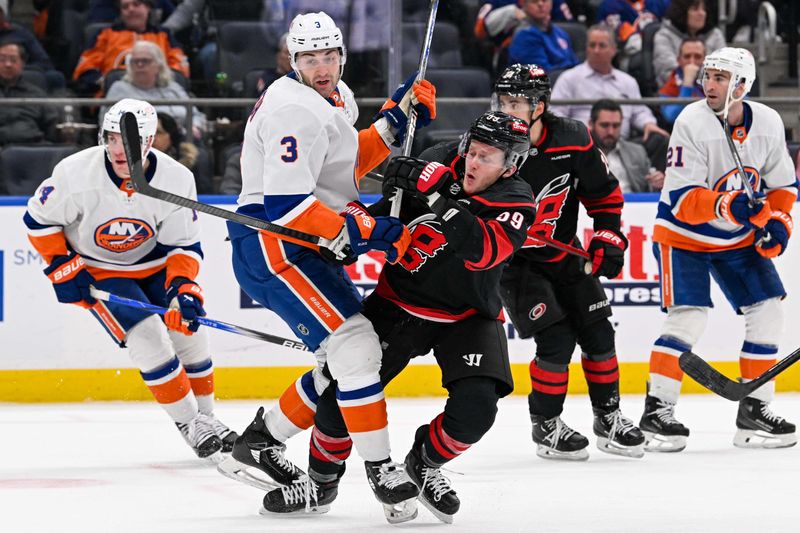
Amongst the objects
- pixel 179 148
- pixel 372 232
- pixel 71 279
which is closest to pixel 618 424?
pixel 372 232

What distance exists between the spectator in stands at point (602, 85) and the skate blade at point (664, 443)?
2.06 meters

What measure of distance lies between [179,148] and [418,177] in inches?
120

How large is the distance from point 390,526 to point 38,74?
400 centimetres

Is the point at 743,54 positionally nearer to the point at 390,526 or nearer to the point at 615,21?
the point at 390,526

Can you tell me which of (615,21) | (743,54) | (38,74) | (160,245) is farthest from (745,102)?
(38,74)

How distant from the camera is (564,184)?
4.18 meters

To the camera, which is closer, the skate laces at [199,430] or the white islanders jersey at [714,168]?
the skate laces at [199,430]

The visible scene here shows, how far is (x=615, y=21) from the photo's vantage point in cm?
748

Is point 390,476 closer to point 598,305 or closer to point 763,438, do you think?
point 598,305

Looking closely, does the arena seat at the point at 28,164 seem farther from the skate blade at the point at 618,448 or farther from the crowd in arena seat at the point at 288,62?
the skate blade at the point at 618,448

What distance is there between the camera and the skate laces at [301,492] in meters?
3.32

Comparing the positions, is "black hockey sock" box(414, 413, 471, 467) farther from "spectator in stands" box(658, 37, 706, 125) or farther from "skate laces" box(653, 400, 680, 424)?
"spectator in stands" box(658, 37, 706, 125)

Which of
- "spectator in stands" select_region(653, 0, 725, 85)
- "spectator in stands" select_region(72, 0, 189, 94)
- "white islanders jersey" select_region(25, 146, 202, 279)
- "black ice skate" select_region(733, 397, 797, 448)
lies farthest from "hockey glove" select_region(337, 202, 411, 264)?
"spectator in stands" select_region(653, 0, 725, 85)

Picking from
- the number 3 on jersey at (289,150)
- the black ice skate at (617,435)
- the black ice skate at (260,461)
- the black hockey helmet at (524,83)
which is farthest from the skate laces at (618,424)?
the number 3 on jersey at (289,150)
